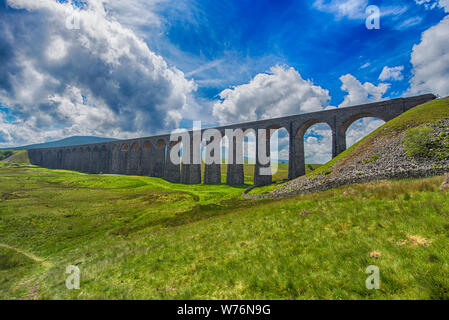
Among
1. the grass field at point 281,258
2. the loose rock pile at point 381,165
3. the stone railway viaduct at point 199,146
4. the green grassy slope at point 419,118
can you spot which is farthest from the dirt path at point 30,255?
the stone railway viaduct at point 199,146

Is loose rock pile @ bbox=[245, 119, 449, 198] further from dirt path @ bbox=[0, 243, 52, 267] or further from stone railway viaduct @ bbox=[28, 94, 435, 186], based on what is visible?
dirt path @ bbox=[0, 243, 52, 267]

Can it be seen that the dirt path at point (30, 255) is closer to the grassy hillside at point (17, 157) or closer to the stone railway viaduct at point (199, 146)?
the stone railway viaduct at point (199, 146)

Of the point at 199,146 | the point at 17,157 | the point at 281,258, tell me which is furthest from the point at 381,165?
the point at 17,157

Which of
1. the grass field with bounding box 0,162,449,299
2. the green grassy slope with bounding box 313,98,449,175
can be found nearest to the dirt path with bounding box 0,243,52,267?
the grass field with bounding box 0,162,449,299

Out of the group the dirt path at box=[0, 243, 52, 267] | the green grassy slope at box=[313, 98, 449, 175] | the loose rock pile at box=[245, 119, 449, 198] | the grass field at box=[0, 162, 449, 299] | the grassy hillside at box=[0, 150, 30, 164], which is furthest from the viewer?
the grassy hillside at box=[0, 150, 30, 164]

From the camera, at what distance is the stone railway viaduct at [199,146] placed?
31.1m

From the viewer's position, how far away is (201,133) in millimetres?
52812

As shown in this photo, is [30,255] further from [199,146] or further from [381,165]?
[199,146]

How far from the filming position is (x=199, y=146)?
2169 inches

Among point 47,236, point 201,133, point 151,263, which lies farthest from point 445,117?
point 201,133

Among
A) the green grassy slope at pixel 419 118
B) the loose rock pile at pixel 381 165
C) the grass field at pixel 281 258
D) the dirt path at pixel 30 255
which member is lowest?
→ the dirt path at pixel 30 255

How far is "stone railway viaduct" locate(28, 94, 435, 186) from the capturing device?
3109 cm

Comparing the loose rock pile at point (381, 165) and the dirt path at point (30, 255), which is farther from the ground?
the loose rock pile at point (381, 165)

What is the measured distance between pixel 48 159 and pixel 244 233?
160 meters
